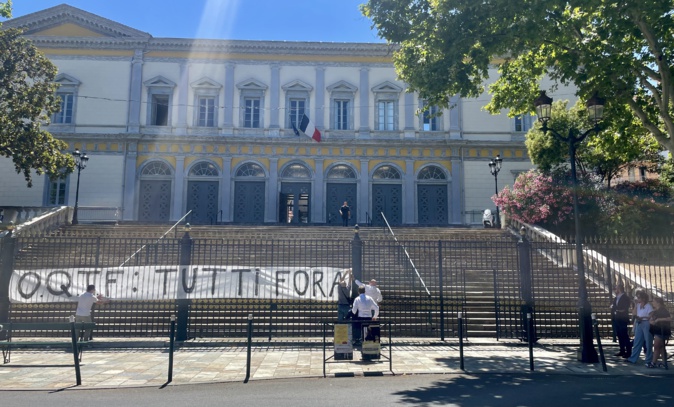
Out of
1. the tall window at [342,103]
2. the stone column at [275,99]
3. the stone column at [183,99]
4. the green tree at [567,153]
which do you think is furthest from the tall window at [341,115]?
the green tree at [567,153]

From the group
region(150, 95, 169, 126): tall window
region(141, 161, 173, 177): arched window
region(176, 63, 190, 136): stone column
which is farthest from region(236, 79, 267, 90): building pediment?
region(141, 161, 173, 177): arched window

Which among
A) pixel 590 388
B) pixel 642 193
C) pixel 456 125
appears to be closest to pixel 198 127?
pixel 456 125

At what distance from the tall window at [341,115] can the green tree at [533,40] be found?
16287 mm

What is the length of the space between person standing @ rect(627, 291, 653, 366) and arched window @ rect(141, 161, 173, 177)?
2602 cm

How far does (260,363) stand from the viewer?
10.2 m

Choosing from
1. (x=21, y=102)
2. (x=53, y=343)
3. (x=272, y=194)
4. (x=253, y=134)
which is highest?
(x=253, y=134)

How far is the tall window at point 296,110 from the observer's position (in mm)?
31594

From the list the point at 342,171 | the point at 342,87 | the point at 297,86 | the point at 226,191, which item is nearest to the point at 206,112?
the point at 226,191

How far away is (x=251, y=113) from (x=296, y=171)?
455cm

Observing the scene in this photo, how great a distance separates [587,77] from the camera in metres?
13.7

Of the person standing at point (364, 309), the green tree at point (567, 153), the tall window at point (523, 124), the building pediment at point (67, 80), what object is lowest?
the person standing at point (364, 309)

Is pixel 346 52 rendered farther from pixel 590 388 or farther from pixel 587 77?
pixel 590 388

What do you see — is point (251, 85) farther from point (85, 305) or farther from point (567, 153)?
point (85, 305)

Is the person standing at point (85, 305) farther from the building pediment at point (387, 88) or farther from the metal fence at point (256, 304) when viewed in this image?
the building pediment at point (387, 88)
